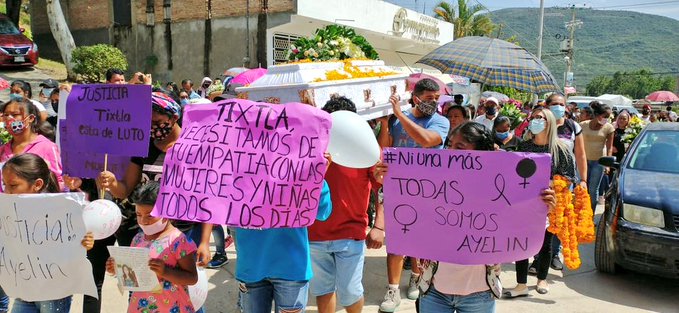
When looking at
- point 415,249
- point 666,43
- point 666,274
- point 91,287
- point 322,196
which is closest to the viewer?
point 415,249

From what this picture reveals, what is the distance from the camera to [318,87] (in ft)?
13.8

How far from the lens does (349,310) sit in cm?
376

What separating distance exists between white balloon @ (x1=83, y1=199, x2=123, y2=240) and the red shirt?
1246mm

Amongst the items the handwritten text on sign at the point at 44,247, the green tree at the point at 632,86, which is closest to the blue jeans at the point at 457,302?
the handwritten text on sign at the point at 44,247

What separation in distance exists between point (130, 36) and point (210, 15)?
4225 mm

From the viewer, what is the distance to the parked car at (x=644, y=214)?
4.98m

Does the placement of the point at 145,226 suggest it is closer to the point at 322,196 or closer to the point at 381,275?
the point at 322,196

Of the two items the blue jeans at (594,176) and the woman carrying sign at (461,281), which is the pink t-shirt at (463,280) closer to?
the woman carrying sign at (461,281)

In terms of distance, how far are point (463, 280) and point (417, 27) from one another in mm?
24294

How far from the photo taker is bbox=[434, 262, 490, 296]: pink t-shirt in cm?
275

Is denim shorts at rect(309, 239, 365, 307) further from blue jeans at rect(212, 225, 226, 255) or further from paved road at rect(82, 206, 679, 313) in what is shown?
blue jeans at rect(212, 225, 226, 255)

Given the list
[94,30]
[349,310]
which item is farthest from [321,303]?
[94,30]

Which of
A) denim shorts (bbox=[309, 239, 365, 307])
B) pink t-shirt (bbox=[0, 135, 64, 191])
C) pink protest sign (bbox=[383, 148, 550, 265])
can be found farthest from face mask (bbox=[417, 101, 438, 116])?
pink t-shirt (bbox=[0, 135, 64, 191])

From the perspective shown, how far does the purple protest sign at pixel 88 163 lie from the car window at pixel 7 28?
55.3ft
